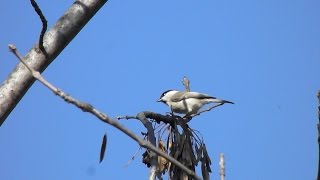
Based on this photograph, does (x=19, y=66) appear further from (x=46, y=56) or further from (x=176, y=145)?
(x=176, y=145)

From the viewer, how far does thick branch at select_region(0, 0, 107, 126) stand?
2.40 metres

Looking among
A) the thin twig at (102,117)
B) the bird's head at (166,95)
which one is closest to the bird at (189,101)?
the bird's head at (166,95)

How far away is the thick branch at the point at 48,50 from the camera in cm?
240

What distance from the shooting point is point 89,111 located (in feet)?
4.31

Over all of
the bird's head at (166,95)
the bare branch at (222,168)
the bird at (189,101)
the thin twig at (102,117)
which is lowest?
the thin twig at (102,117)

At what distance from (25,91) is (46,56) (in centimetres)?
20

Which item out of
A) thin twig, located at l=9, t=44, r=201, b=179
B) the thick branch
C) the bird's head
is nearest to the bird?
the bird's head

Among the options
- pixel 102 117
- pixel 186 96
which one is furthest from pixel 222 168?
pixel 186 96

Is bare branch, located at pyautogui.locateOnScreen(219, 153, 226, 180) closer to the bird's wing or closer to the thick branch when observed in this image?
the thick branch

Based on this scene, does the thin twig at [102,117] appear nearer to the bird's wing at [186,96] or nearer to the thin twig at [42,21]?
the thin twig at [42,21]

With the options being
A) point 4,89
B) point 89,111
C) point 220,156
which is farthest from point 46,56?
point 89,111

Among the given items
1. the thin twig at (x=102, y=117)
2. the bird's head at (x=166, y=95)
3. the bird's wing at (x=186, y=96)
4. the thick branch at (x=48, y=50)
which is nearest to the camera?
the thin twig at (x=102, y=117)

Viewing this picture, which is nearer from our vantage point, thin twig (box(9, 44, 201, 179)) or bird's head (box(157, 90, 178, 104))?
thin twig (box(9, 44, 201, 179))

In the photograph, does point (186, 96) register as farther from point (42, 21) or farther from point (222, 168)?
point (222, 168)
